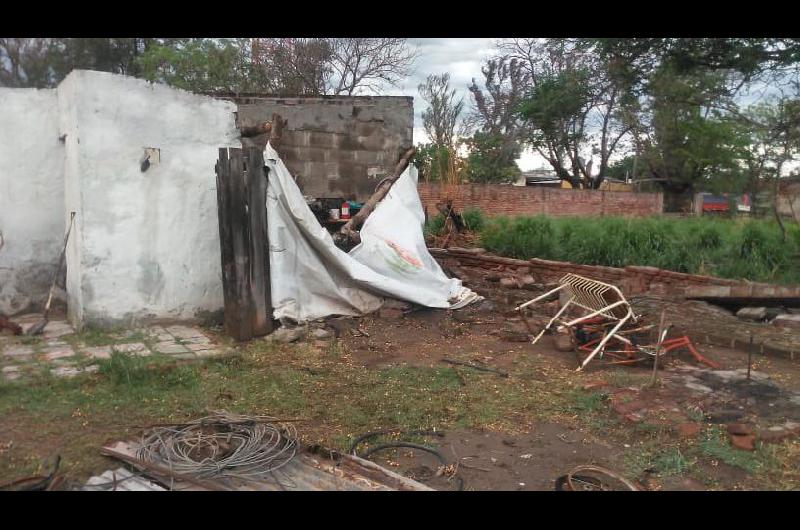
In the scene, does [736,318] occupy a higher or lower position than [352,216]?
lower

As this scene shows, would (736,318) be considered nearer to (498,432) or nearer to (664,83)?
(664,83)

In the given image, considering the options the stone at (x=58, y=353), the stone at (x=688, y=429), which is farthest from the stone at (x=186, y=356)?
the stone at (x=688, y=429)

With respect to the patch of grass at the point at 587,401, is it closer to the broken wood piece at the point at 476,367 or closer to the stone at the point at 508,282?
the broken wood piece at the point at 476,367

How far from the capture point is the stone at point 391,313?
7.22 meters

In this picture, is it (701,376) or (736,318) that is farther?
(736,318)

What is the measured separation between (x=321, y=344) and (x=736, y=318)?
5.14 m

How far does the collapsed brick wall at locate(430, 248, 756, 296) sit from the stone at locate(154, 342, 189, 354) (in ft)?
15.5

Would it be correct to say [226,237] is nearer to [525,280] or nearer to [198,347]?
[198,347]

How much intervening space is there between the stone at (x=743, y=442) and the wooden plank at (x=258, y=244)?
4.43 meters

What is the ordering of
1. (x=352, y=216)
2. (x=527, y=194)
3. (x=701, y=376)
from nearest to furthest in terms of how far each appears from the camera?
(x=701, y=376)
(x=352, y=216)
(x=527, y=194)

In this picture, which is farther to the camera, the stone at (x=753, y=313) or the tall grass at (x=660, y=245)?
the tall grass at (x=660, y=245)

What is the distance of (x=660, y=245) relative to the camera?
9391mm
